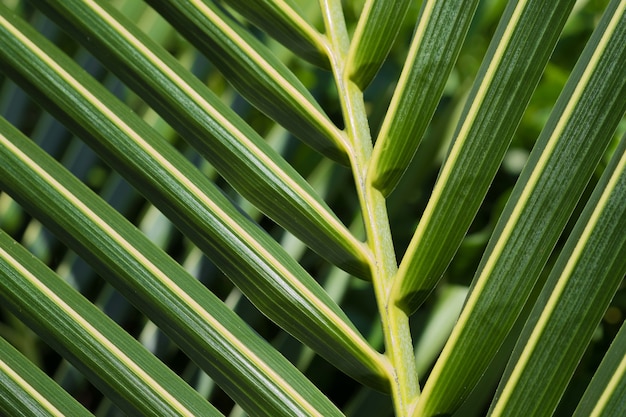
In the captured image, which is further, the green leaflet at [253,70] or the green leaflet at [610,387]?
the green leaflet at [253,70]

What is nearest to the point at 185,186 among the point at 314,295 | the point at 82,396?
the point at 314,295

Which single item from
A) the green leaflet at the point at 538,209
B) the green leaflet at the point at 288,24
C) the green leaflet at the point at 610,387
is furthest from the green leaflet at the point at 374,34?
the green leaflet at the point at 610,387

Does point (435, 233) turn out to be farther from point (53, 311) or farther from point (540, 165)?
point (53, 311)

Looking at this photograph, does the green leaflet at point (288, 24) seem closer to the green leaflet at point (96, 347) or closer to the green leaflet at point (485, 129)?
the green leaflet at point (485, 129)

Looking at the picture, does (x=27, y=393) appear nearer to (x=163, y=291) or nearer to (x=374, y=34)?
(x=163, y=291)

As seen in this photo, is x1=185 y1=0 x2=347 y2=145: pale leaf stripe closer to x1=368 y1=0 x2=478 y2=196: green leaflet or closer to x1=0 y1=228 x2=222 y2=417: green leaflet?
x1=368 y1=0 x2=478 y2=196: green leaflet

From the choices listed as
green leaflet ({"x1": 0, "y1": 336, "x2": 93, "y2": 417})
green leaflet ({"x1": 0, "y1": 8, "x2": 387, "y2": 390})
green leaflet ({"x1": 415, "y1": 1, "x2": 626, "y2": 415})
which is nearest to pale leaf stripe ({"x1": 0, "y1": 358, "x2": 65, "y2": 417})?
green leaflet ({"x1": 0, "y1": 336, "x2": 93, "y2": 417})
